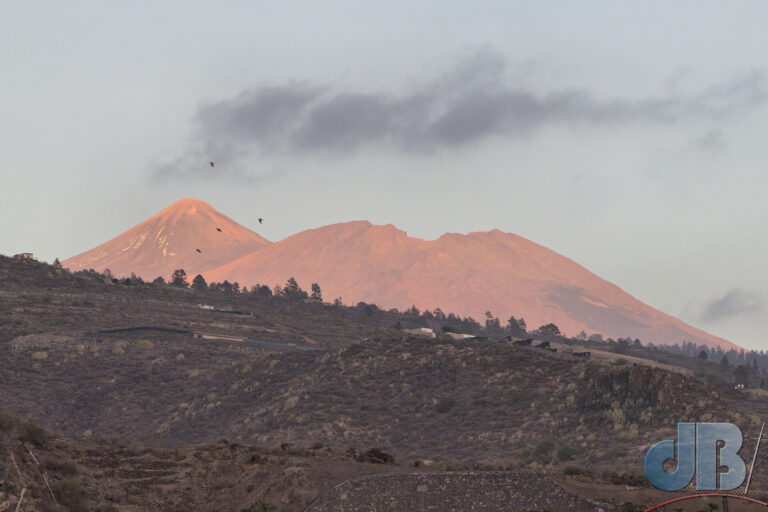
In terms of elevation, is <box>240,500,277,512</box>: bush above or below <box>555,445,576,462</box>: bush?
below

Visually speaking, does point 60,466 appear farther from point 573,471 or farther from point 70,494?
point 573,471

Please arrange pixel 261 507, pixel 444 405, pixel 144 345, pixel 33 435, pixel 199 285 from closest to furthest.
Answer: pixel 261 507, pixel 33 435, pixel 444 405, pixel 144 345, pixel 199 285

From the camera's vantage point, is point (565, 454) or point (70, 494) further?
point (565, 454)

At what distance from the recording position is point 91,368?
9462 cm

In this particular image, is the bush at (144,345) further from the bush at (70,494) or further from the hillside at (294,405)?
the bush at (70,494)

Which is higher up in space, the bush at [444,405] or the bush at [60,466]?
the bush at [444,405]

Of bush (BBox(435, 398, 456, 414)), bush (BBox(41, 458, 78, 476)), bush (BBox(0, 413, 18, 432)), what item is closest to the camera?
bush (BBox(41, 458, 78, 476))

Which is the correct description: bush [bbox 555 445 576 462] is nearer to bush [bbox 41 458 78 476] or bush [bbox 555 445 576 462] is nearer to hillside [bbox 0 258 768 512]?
hillside [bbox 0 258 768 512]

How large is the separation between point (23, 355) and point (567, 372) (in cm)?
5499

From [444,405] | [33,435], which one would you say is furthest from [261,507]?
[444,405]

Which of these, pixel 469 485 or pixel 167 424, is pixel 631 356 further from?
pixel 469 485

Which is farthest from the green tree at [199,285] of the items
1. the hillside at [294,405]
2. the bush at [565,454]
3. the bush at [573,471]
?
the bush at [573,471]

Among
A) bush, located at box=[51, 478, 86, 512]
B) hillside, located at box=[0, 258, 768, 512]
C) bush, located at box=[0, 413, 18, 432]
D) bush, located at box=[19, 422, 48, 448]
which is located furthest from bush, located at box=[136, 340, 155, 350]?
bush, located at box=[51, 478, 86, 512]

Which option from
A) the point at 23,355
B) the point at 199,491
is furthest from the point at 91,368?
the point at 199,491
